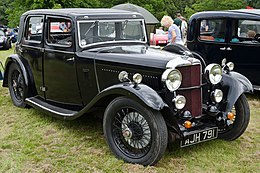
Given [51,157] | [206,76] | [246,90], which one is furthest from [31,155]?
[246,90]

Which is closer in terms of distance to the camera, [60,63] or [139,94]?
[139,94]

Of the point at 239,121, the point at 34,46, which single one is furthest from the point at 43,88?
the point at 239,121

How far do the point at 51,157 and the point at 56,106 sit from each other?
1.20 metres

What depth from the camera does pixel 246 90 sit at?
4254 millimetres

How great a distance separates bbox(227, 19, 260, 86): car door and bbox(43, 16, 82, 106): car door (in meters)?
3.42

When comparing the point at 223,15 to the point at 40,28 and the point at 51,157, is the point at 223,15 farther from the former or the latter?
the point at 51,157

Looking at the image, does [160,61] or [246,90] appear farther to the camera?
[246,90]

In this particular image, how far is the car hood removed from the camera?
372 cm

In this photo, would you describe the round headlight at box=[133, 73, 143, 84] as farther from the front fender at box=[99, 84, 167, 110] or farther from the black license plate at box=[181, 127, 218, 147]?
the black license plate at box=[181, 127, 218, 147]

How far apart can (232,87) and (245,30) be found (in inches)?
114

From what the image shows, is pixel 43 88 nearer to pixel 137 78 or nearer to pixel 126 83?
pixel 126 83

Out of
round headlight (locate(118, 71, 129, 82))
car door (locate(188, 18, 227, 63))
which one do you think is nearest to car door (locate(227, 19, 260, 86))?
car door (locate(188, 18, 227, 63))

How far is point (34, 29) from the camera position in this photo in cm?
545

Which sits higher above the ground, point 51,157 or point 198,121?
point 198,121
